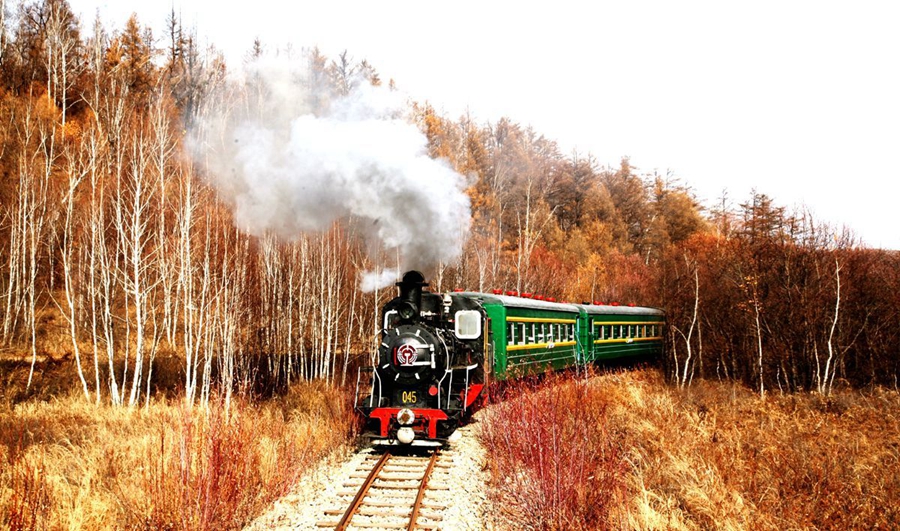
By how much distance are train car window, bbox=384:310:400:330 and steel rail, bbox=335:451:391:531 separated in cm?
222

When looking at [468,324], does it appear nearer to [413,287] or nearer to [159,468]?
[413,287]

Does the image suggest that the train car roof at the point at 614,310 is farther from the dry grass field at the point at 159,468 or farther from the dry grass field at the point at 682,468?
the dry grass field at the point at 159,468

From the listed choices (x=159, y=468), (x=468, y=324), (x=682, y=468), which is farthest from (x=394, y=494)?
(x=468, y=324)

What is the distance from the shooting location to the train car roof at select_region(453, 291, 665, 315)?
12039 millimetres

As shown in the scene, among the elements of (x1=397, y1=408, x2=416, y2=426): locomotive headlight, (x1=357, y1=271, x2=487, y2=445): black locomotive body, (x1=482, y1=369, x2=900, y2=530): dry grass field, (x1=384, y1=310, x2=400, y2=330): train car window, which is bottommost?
(x1=482, y1=369, x2=900, y2=530): dry grass field

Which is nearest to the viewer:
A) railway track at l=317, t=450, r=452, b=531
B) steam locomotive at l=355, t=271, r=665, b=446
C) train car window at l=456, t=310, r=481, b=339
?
railway track at l=317, t=450, r=452, b=531

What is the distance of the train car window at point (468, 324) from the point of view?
35.1 ft

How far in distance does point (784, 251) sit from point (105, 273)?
65.5ft

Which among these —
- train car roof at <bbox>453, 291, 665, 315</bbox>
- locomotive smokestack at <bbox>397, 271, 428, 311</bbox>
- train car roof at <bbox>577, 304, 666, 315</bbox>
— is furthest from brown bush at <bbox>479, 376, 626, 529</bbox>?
train car roof at <bbox>577, 304, 666, 315</bbox>

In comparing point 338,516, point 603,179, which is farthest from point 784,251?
point 603,179

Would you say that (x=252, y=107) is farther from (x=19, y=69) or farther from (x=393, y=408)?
(x=393, y=408)

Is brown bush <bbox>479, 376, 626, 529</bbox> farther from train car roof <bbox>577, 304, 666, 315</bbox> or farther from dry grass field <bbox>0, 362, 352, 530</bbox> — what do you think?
train car roof <bbox>577, 304, 666, 315</bbox>

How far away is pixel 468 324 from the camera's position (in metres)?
10.7

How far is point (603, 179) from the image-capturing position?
5725cm
